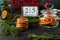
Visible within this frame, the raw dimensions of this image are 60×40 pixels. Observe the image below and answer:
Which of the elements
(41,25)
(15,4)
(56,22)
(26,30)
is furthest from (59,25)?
(15,4)

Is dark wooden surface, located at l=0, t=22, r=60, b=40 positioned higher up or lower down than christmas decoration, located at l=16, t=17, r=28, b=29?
lower down

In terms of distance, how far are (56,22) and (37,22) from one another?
145 millimetres

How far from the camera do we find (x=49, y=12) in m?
1.45

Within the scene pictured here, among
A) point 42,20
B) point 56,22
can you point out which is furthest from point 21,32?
point 56,22

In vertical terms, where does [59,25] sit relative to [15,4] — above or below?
below

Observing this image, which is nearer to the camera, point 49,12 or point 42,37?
point 42,37

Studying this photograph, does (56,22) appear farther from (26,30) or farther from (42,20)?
(26,30)

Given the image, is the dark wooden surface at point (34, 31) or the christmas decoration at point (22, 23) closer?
the dark wooden surface at point (34, 31)

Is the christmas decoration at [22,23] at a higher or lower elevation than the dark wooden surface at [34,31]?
higher

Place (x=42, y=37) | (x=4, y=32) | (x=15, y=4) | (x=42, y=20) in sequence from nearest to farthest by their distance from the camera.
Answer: (x=42, y=37), (x=4, y=32), (x=42, y=20), (x=15, y=4)

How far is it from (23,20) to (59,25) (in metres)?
0.29

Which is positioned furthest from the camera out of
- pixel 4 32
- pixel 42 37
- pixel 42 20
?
pixel 42 20

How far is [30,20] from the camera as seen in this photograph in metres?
1.44

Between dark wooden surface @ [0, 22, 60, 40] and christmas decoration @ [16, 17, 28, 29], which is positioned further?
christmas decoration @ [16, 17, 28, 29]
